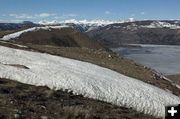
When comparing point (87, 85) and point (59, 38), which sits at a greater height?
point (87, 85)

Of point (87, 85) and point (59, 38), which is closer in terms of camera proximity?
point (87, 85)

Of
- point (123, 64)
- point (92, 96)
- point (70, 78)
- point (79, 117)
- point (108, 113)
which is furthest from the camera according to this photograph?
point (123, 64)

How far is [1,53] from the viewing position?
30781mm

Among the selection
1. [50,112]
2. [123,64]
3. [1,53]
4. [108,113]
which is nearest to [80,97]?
[108,113]

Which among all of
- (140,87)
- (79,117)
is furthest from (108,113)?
(140,87)

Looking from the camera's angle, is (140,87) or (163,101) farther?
(140,87)

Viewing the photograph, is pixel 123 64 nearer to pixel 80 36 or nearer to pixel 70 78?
pixel 70 78

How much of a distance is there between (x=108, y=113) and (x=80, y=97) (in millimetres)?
3229

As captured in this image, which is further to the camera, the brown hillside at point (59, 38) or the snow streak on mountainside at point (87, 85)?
the brown hillside at point (59, 38)

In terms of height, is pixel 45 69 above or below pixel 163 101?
above

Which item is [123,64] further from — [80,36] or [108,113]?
[80,36]

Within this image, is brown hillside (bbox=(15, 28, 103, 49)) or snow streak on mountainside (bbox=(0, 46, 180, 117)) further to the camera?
brown hillside (bbox=(15, 28, 103, 49))

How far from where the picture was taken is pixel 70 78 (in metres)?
24.9

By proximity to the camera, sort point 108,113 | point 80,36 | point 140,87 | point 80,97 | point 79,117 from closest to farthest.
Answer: point 79,117
point 108,113
point 80,97
point 140,87
point 80,36
